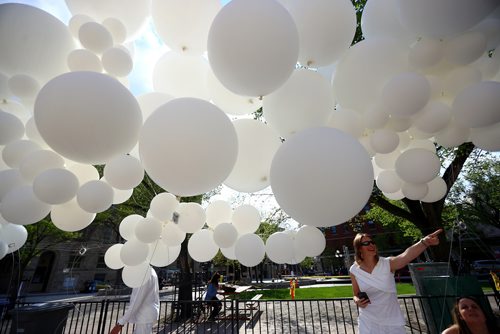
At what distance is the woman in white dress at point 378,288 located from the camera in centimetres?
233

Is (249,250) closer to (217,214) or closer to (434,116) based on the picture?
(217,214)

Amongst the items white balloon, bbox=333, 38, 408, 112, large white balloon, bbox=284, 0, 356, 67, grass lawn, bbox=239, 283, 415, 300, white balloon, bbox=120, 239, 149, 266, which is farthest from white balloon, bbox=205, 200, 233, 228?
grass lawn, bbox=239, 283, 415, 300

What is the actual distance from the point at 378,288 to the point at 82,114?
2756 millimetres

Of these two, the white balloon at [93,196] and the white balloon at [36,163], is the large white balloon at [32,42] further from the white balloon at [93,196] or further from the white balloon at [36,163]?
the white balloon at [93,196]

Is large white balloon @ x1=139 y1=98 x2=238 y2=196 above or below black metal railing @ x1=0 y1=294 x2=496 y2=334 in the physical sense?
above

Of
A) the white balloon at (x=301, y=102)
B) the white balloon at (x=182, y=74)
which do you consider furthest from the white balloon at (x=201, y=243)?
the white balloon at (x=301, y=102)

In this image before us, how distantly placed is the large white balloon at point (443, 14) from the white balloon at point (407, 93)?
0.31 metres

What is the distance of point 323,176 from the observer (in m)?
1.57

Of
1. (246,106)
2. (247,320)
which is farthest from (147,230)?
(247,320)

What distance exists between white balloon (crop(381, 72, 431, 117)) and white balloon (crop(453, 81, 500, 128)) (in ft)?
0.84

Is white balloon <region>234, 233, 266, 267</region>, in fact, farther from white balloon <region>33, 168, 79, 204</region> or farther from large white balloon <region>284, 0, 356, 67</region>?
large white balloon <region>284, 0, 356, 67</region>

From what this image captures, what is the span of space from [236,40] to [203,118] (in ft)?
1.69

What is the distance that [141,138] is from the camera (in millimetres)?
1741

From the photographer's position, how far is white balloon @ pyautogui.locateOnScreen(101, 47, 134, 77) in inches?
90.5
